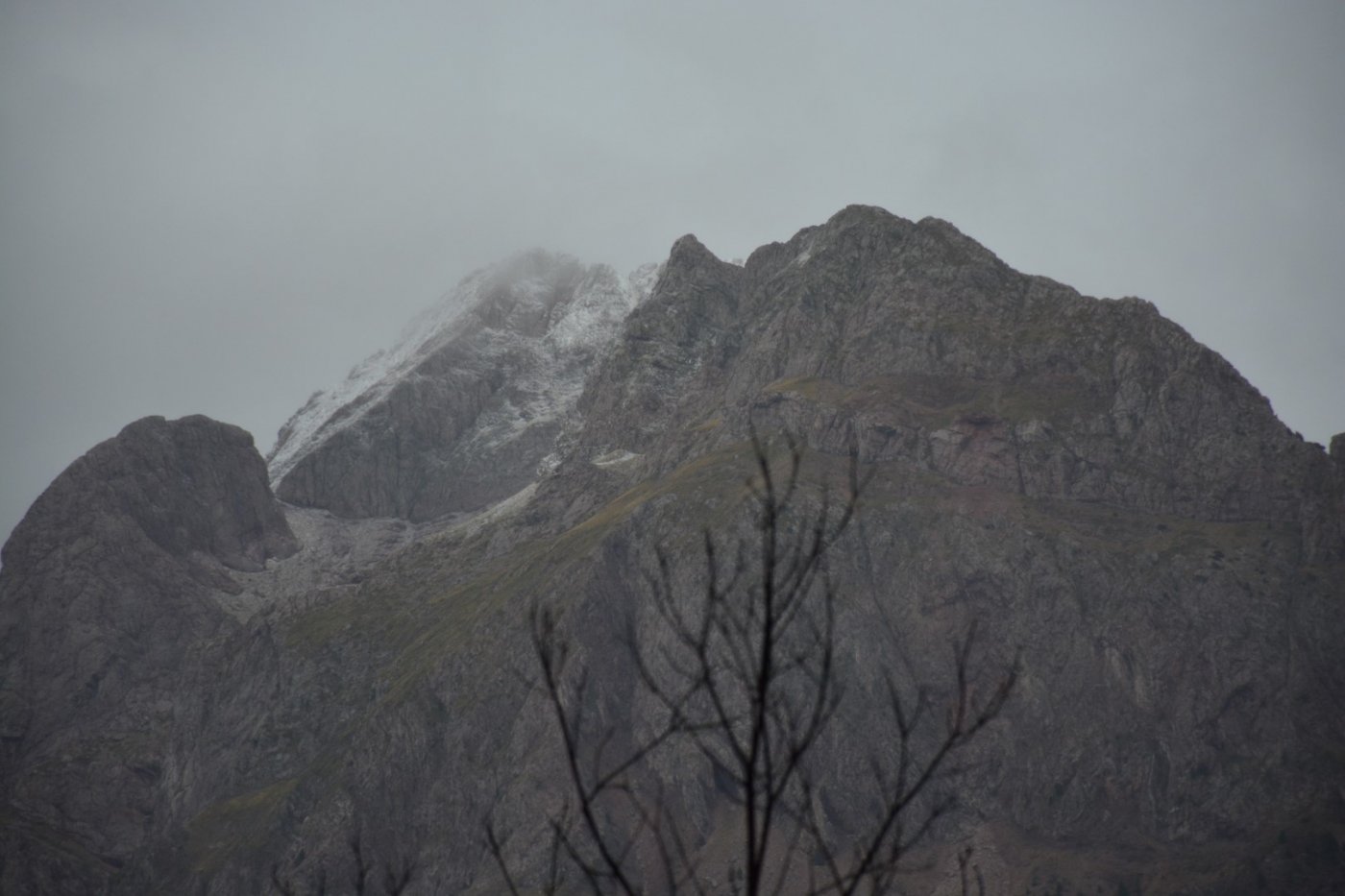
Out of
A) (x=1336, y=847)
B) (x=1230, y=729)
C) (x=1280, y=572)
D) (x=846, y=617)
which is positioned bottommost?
(x=1336, y=847)

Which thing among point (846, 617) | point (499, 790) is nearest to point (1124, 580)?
point (846, 617)

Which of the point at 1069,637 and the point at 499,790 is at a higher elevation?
the point at 499,790

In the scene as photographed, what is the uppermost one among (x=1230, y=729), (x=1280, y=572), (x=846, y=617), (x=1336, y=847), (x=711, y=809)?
(x=846, y=617)

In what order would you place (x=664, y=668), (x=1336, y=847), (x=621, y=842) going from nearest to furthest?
(x=1336, y=847) → (x=621, y=842) → (x=664, y=668)

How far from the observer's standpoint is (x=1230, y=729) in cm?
17938

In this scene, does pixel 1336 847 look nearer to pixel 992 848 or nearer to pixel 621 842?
pixel 992 848

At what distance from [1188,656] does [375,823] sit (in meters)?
125

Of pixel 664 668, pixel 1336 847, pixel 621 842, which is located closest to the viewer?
pixel 1336 847

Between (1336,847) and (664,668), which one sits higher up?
(664,668)

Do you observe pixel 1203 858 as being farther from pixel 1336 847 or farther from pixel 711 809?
pixel 711 809

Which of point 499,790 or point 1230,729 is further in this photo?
point 499,790

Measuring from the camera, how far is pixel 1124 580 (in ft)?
636

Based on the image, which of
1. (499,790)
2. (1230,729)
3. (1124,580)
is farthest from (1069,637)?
(499,790)

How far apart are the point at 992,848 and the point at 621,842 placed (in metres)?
51.1
